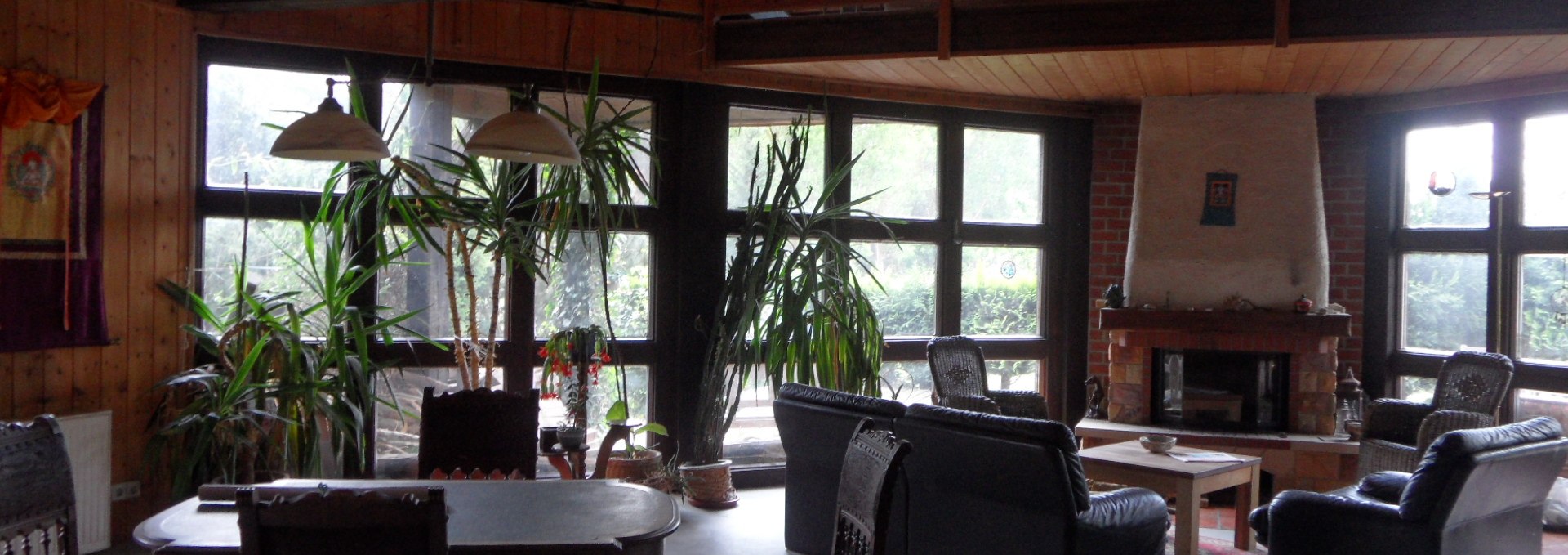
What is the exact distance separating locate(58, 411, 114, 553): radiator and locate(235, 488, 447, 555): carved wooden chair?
9.33 ft

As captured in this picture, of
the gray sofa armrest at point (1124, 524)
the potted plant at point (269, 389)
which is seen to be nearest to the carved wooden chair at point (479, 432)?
the potted plant at point (269, 389)

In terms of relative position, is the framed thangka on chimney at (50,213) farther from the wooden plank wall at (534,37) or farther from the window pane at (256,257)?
the wooden plank wall at (534,37)

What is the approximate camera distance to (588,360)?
196 inches

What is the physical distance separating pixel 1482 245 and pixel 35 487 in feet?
20.2

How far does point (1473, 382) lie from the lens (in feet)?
17.2

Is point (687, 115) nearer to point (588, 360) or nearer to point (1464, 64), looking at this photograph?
point (588, 360)

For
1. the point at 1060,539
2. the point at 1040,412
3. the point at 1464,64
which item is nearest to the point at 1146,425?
the point at 1040,412

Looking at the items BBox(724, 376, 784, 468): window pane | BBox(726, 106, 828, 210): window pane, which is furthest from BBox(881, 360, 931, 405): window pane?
BBox(726, 106, 828, 210): window pane

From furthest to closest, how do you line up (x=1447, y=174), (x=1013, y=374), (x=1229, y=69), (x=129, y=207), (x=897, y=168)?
1. (x=1013, y=374)
2. (x=897, y=168)
3. (x=1447, y=174)
4. (x=1229, y=69)
5. (x=129, y=207)

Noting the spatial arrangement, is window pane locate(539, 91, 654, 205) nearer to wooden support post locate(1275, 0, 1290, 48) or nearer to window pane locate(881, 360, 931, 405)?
window pane locate(881, 360, 931, 405)

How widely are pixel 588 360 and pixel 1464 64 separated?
13.4 ft

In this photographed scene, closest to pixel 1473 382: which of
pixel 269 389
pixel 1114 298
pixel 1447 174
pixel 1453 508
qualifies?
pixel 1447 174

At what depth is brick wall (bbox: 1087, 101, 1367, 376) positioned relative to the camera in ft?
20.5

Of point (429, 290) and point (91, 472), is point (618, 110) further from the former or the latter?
point (91, 472)
